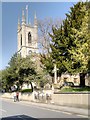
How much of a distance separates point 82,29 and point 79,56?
3910 millimetres

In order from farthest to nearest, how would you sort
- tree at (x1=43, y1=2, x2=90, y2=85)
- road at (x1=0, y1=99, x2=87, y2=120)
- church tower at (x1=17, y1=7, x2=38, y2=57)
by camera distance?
1. church tower at (x1=17, y1=7, x2=38, y2=57)
2. tree at (x1=43, y1=2, x2=90, y2=85)
3. road at (x1=0, y1=99, x2=87, y2=120)

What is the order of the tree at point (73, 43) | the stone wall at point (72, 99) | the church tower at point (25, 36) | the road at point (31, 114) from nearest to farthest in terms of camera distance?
the road at point (31, 114) < the stone wall at point (72, 99) < the tree at point (73, 43) < the church tower at point (25, 36)

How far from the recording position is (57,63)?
1478 inches

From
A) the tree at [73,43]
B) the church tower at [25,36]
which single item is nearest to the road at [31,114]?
the tree at [73,43]

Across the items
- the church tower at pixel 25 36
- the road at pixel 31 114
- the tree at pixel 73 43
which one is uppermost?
the church tower at pixel 25 36

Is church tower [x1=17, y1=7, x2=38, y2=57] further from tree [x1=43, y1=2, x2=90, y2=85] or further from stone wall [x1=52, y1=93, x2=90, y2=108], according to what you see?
stone wall [x1=52, y1=93, x2=90, y2=108]

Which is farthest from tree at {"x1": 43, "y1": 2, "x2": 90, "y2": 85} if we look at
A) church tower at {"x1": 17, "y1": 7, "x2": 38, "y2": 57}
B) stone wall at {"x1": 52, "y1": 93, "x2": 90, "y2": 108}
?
church tower at {"x1": 17, "y1": 7, "x2": 38, "y2": 57}

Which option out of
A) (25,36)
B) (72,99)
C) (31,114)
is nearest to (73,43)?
(72,99)

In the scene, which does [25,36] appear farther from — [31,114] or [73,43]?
[31,114]

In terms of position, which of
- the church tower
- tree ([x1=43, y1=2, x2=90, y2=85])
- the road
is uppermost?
the church tower

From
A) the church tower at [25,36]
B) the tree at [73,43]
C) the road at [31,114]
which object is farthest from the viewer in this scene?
the church tower at [25,36]

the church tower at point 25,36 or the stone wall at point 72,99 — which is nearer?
the stone wall at point 72,99

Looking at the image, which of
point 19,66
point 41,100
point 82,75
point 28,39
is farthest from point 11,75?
point 28,39

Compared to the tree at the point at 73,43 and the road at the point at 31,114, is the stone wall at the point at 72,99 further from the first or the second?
the tree at the point at 73,43
